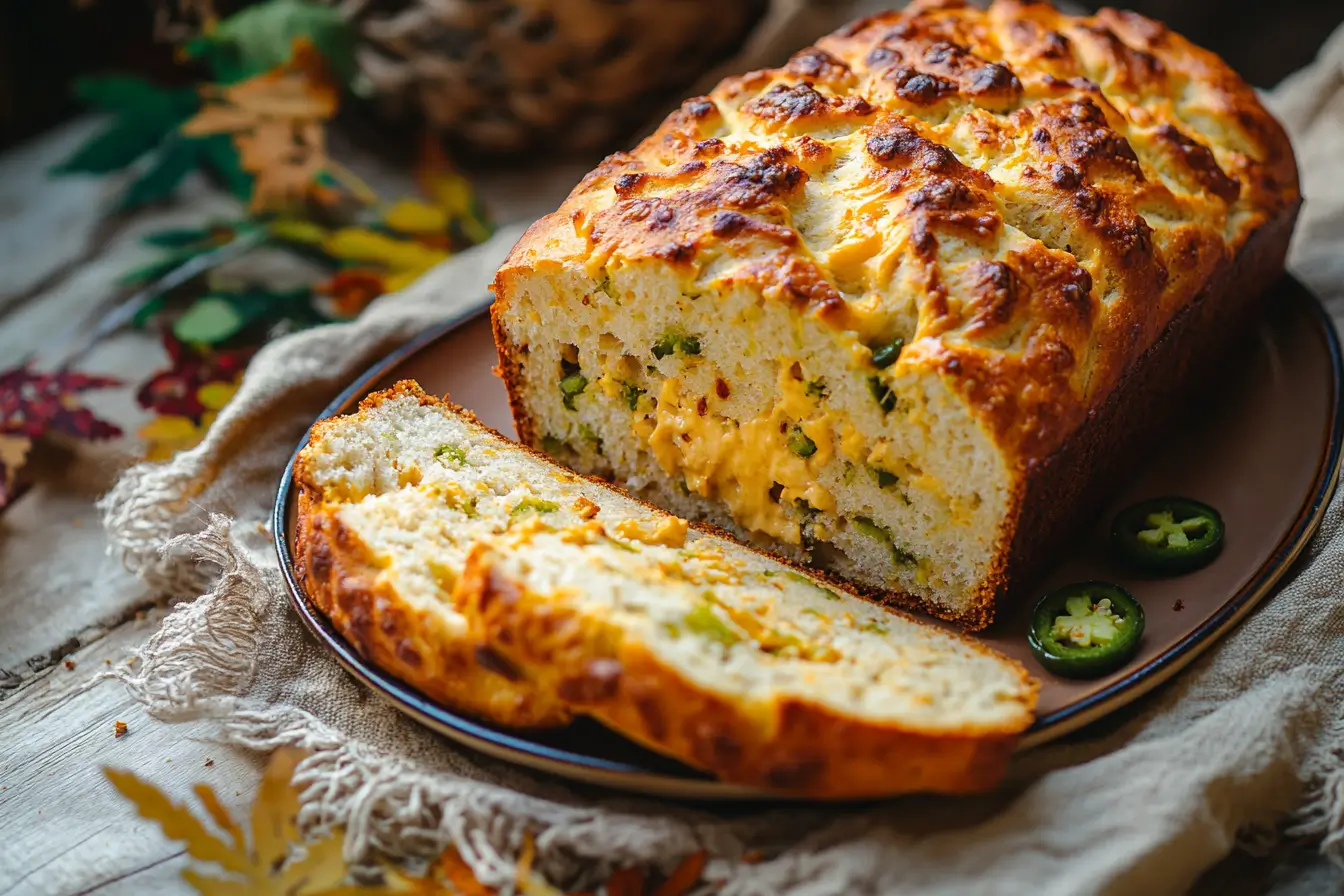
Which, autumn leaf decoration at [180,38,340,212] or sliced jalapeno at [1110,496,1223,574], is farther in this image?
autumn leaf decoration at [180,38,340,212]

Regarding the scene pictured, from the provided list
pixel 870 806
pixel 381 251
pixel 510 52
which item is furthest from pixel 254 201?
pixel 870 806

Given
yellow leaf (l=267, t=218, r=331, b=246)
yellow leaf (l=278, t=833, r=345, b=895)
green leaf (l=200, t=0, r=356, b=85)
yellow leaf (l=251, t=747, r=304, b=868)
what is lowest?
yellow leaf (l=278, t=833, r=345, b=895)

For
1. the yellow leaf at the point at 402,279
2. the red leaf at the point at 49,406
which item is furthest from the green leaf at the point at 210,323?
the yellow leaf at the point at 402,279

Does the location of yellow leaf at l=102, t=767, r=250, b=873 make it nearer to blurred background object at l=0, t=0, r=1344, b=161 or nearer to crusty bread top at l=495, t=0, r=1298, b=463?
crusty bread top at l=495, t=0, r=1298, b=463

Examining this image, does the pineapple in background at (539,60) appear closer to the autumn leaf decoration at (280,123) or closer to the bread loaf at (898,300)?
the autumn leaf decoration at (280,123)

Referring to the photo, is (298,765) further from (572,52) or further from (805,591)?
(572,52)

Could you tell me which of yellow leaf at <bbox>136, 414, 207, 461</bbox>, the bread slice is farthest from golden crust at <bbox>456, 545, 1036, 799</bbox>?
yellow leaf at <bbox>136, 414, 207, 461</bbox>

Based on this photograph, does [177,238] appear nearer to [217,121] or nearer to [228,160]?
[228,160]
